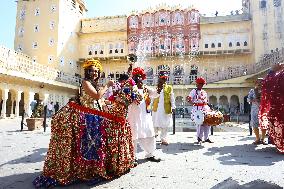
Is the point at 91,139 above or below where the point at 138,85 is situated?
below

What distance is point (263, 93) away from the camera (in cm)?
587

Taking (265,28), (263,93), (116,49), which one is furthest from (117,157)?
(116,49)

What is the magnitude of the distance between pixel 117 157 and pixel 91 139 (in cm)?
41

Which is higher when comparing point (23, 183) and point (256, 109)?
point (256, 109)

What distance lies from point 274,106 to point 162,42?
102ft

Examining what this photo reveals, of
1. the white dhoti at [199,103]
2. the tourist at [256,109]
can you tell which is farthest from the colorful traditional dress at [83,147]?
the tourist at [256,109]

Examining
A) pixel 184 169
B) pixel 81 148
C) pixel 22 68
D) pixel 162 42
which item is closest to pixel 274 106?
pixel 184 169

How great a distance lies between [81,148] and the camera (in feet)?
11.0

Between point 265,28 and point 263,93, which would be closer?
point 263,93

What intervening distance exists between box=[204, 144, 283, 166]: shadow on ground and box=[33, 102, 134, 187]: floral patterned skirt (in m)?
1.83

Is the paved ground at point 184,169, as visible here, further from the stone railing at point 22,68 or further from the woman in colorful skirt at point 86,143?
the stone railing at point 22,68

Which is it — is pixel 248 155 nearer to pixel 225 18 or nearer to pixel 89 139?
pixel 89 139

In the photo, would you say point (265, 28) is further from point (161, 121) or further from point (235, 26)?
point (161, 121)

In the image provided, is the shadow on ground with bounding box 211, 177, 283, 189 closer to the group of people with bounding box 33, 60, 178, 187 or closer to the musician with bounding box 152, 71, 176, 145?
the group of people with bounding box 33, 60, 178, 187
